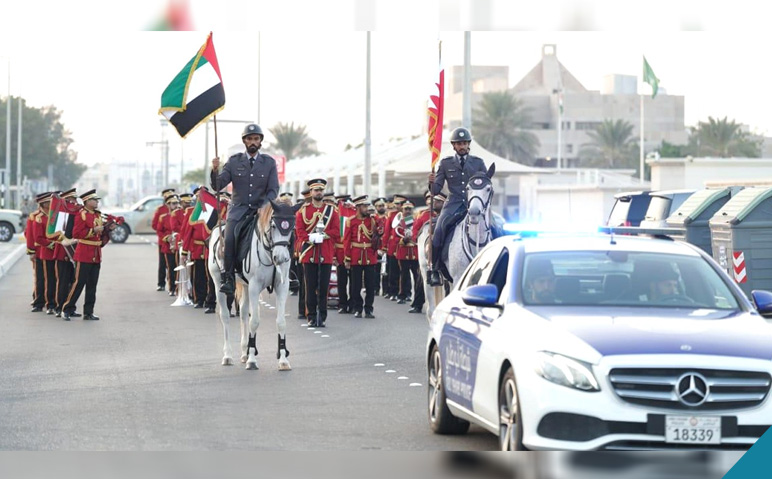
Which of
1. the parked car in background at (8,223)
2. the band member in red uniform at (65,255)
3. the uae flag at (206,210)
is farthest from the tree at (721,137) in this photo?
the band member in red uniform at (65,255)

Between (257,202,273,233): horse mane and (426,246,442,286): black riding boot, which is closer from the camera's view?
(257,202,273,233): horse mane

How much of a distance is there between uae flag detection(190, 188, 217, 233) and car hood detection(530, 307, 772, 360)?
1594 centimetres

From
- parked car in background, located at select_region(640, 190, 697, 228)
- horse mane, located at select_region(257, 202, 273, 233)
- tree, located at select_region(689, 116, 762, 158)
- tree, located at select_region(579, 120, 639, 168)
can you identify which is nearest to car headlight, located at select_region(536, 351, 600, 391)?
horse mane, located at select_region(257, 202, 273, 233)

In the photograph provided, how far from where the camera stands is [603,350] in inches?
341

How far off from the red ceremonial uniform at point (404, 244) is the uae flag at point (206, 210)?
400 centimetres

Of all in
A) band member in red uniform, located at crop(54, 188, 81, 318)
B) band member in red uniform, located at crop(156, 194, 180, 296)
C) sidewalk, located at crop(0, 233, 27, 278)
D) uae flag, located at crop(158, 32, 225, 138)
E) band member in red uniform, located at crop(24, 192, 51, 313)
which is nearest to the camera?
uae flag, located at crop(158, 32, 225, 138)

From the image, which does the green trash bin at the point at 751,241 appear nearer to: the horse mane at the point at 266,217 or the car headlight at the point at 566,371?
the horse mane at the point at 266,217

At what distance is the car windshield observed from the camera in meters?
9.98

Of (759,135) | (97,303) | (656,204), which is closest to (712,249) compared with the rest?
(656,204)

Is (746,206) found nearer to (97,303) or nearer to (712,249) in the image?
(712,249)

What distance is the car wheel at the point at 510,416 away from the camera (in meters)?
8.96

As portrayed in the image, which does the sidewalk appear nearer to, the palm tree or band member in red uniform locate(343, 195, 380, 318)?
band member in red uniform locate(343, 195, 380, 318)

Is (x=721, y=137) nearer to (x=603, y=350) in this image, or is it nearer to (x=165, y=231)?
(x=165, y=231)

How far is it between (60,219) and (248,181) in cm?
894
